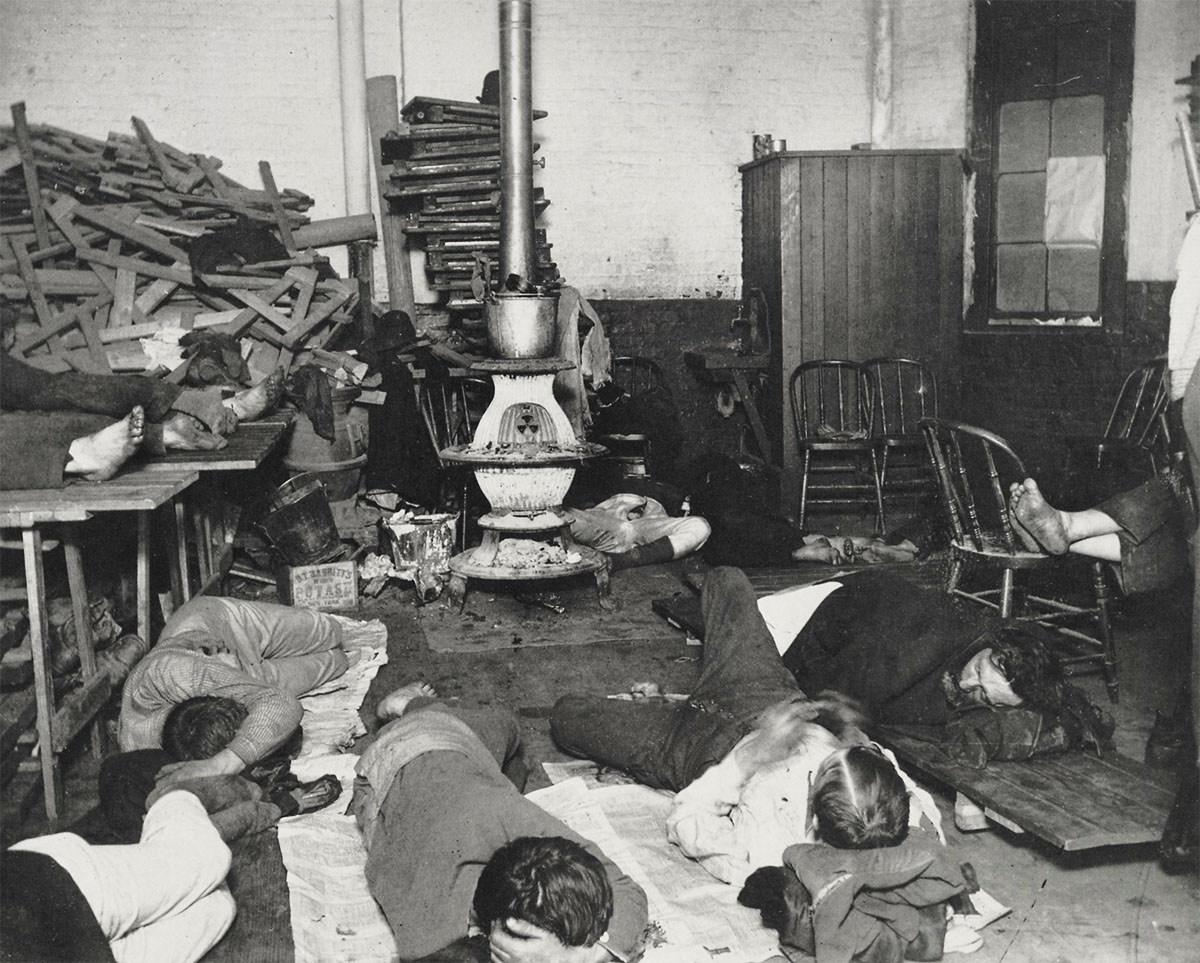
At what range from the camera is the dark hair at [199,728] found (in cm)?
359

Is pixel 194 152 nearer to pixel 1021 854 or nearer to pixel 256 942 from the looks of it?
pixel 256 942

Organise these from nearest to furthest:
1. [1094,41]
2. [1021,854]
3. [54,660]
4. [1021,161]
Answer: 1. [1021,854]
2. [54,660]
3. [1094,41]
4. [1021,161]

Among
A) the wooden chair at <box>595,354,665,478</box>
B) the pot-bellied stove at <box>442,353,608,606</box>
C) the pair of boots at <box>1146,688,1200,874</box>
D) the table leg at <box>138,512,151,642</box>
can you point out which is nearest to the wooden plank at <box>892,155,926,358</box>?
the wooden chair at <box>595,354,665,478</box>

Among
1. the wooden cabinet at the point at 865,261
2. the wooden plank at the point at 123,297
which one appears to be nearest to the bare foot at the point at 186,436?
the wooden plank at the point at 123,297

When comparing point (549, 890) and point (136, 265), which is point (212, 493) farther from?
point (549, 890)

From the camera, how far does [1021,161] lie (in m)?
7.41

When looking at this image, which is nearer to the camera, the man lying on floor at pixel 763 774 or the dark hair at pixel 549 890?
the dark hair at pixel 549 890

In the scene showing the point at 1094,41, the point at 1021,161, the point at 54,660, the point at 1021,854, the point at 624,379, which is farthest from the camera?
the point at 624,379

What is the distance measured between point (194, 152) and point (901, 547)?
5.42m

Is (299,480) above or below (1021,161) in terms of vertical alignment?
below

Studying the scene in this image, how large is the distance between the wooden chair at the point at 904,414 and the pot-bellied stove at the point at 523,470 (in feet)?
8.76

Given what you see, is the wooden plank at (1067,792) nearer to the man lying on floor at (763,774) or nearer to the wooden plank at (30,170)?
the man lying on floor at (763,774)

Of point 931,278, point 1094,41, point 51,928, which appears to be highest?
point 1094,41

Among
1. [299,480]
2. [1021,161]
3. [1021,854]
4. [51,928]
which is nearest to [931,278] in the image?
[1021,161]
